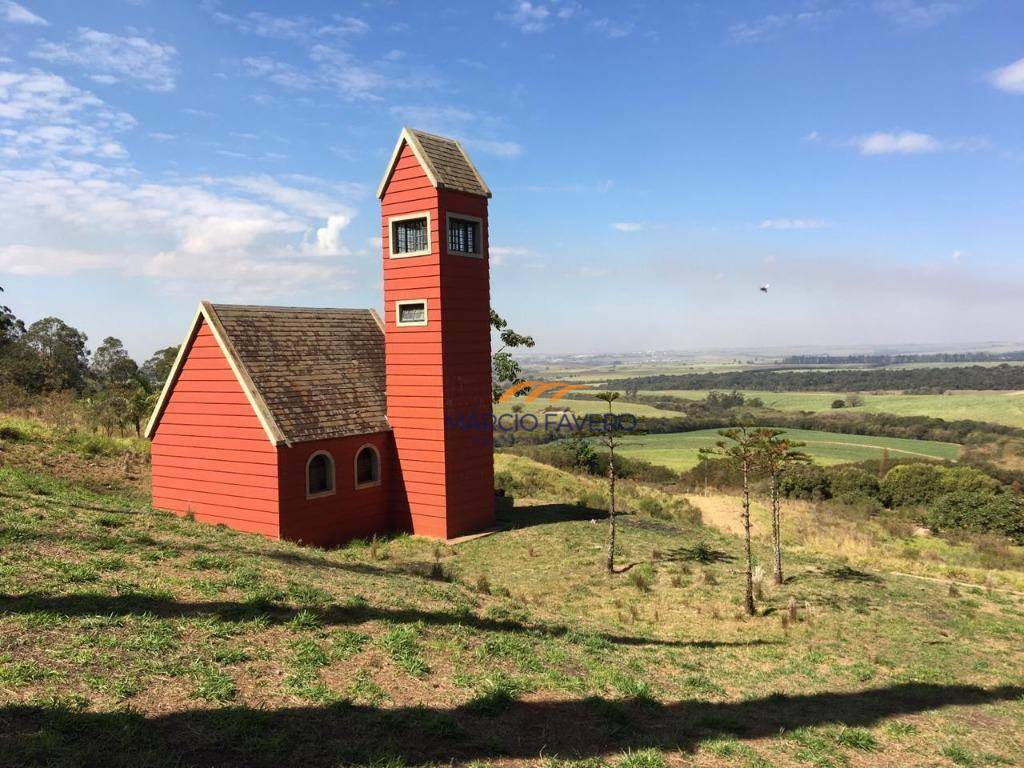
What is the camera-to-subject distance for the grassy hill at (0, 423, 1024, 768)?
626cm

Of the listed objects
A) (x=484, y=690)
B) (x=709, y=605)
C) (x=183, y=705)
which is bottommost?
(x=709, y=605)

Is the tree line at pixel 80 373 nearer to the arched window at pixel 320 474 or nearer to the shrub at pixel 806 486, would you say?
the arched window at pixel 320 474

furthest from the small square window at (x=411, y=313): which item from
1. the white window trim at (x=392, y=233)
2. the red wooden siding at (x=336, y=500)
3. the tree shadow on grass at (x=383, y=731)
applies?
the tree shadow on grass at (x=383, y=731)

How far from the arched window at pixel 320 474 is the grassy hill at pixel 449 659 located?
2314 mm

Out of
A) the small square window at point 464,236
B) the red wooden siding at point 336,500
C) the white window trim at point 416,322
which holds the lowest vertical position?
the red wooden siding at point 336,500

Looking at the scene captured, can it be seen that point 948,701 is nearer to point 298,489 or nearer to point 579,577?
point 579,577

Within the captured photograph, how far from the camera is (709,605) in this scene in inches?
591

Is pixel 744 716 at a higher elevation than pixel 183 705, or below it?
below

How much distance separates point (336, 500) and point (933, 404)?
115 meters

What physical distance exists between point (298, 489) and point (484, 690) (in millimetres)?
11280

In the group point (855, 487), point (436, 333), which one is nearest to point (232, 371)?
point (436, 333)

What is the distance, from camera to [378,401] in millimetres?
20578

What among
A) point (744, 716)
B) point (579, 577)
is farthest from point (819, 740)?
point (579, 577)

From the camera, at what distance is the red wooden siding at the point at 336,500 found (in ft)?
56.9
